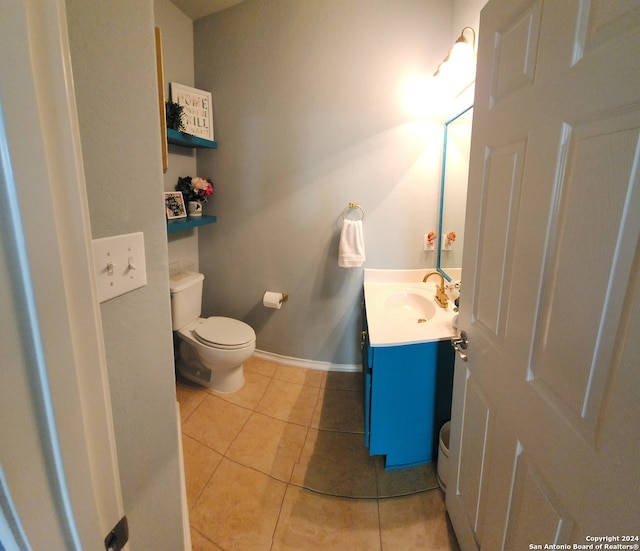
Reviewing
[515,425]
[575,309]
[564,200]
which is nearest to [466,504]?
[515,425]

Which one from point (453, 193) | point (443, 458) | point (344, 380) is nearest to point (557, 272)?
point (443, 458)

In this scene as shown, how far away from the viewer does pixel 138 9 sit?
57 centimetres

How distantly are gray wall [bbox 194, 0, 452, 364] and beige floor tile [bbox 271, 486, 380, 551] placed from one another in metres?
1.08

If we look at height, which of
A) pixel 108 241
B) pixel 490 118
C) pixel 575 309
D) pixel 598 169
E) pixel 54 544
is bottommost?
pixel 54 544

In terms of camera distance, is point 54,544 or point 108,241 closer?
point 54,544

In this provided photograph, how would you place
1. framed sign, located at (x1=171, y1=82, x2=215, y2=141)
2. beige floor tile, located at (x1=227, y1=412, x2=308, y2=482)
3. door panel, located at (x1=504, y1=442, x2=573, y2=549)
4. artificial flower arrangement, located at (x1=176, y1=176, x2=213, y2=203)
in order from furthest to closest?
artificial flower arrangement, located at (x1=176, y1=176, x2=213, y2=203) → framed sign, located at (x1=171, y1=82, x2=215, y2=141) → beige floor tile, located at (x1=227, y1=412, x2=308, y2=482) → door panel, located at (x1=504, y1=442, x2=573, y2=549)

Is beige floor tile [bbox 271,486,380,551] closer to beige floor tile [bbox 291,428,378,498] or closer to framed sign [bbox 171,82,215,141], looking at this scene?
beige floor tile [bbox 291,428,378,498]

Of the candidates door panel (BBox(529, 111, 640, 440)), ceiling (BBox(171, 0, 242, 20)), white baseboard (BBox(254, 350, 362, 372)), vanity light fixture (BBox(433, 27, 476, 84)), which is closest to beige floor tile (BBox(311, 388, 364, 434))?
white baseboard (BBox(254, 350, 362, 372))

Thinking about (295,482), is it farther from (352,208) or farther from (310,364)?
(352,208)

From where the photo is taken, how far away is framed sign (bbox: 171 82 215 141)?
6.85 feet

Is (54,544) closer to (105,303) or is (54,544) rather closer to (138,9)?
(105,303)

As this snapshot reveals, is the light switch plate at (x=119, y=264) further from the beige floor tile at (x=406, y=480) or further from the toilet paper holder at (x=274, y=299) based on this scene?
the toilet paper holder at (x=274, y=299)

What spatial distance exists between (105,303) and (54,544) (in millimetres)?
341

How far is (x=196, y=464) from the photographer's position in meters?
1.58
